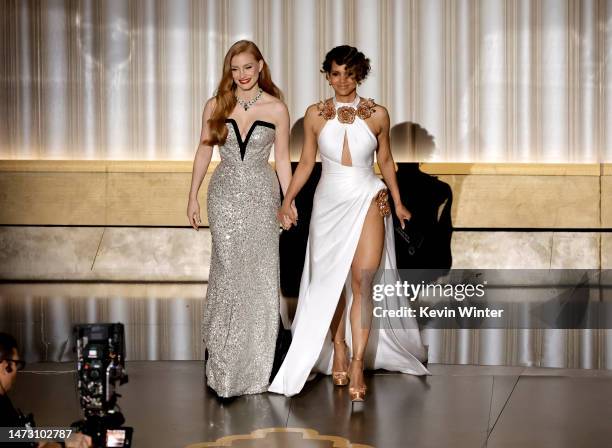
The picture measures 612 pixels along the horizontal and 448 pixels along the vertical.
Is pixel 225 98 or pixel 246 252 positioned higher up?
pixel 225 98

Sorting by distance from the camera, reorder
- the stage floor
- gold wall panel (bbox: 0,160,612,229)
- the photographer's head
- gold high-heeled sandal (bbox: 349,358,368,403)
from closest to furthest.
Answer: the photographer's head < the stage floor < gold high-heeled sandal (bbox: 349,358,368,403) < gold wall panel (bbox: 0,160,612,229)

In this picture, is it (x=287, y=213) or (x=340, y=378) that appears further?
(x=340, y=378)

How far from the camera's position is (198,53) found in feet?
41.2

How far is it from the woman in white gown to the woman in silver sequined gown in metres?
0.15

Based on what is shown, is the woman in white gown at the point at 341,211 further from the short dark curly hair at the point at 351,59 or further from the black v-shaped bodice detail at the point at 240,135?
the black v-shaped bodice detail at the point at 240,135

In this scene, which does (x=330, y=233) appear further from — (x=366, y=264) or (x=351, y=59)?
(x=351, y=59)

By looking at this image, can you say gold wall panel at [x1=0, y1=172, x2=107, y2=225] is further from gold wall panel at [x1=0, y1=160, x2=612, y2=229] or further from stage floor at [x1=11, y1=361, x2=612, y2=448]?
stage floor at [x1=11, y1=361, x2=612, y2=448]

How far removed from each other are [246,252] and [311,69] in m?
6.40

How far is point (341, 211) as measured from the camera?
6.42 m

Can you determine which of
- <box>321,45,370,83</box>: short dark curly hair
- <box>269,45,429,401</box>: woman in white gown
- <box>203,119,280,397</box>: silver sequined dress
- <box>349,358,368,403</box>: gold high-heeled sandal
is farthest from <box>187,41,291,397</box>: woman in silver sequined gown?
<box>349,358,368,403</box>: gold high-heeled sandal

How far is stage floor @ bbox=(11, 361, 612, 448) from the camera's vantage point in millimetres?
5223

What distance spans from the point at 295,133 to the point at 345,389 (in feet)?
20.7

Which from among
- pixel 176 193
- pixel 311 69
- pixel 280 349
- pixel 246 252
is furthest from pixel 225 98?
pixel 311 69

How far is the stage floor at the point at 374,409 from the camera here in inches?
206
